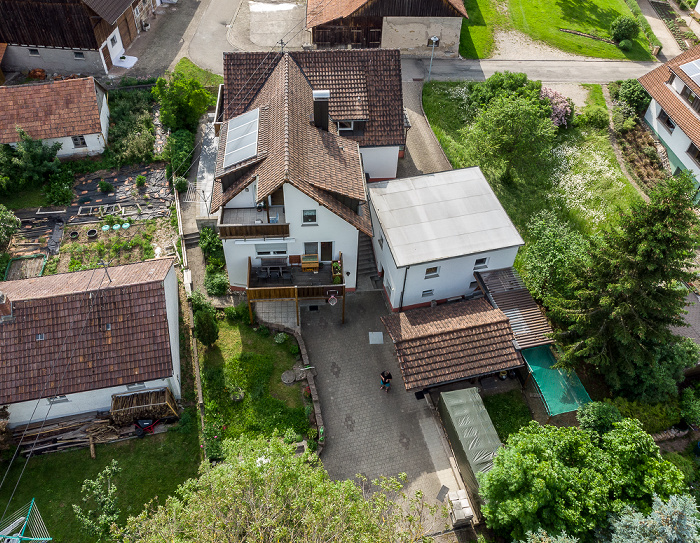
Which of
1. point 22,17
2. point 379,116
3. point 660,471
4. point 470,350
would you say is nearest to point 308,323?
point 470,350

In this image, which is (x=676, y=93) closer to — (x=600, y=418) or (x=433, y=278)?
(x=433, y=278)

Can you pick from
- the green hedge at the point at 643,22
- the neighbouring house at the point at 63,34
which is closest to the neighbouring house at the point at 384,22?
the neighbouring house at the point at 63,34

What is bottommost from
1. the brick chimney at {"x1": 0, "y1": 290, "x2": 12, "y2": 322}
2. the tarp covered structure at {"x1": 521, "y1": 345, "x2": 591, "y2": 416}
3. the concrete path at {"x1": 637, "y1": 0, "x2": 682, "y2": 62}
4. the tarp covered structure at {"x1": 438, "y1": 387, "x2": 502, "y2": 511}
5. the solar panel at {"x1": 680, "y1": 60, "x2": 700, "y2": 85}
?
the tarp covered structure at {"x1": 438, "y1": 387, "x2": 502, "y2": 511}

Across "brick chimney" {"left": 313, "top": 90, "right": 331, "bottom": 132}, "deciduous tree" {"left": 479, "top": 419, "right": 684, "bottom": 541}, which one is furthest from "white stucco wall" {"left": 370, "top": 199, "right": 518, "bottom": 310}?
"deciduous tree" {"left": 479, "top": 419, "right": 684, "bottom": 541}

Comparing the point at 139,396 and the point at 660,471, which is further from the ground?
the point at 660,471

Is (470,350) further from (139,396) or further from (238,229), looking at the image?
(139,396)

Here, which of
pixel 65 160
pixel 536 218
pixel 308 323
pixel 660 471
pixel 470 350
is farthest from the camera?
pixel 65 160

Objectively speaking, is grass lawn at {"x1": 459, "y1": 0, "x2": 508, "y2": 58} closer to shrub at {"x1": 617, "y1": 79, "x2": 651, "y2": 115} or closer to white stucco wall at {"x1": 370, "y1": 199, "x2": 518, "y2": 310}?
shrub at {"x1": 617, "y1": 79, "x2": 651, "y2": 115}

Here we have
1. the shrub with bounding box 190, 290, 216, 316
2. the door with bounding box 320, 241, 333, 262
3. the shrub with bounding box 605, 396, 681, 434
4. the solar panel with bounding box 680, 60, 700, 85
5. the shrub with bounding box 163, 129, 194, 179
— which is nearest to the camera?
the shrub with bounding box 605, 396, 681, 434
